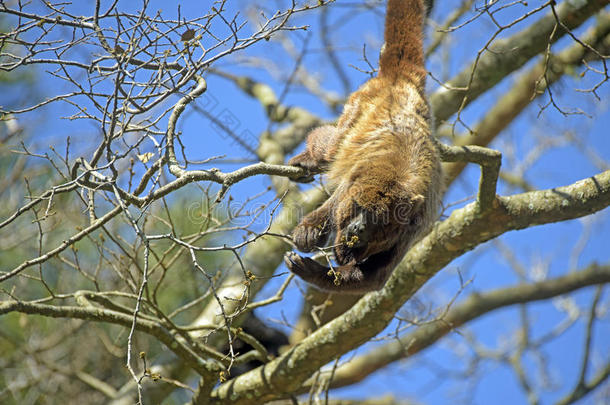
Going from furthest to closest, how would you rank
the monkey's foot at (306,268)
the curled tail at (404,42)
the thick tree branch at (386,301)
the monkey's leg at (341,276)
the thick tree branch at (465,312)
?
the thick tree branch at (465,312)
the curled tail at (404,42)
the thick tree branch at (386,301)
the monkey's foot at (306,268)
the monkey's leg at (341,276)

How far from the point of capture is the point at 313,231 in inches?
172

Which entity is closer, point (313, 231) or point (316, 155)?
point (313, 231)

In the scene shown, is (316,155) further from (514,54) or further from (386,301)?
(514,54)

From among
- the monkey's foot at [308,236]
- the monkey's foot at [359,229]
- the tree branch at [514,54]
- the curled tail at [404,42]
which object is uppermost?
the tree branch at [514,54]

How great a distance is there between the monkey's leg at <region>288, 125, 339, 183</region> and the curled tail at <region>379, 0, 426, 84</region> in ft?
2.43

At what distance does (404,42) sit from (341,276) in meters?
2.06

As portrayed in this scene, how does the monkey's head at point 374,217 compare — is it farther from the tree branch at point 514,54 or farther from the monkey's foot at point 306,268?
the tree branch at point 514,54

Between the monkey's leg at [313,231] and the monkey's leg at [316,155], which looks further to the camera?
the monkey's leg at [316,155]

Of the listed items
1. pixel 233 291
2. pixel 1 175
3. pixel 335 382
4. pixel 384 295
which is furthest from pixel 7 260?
pixel 384 295

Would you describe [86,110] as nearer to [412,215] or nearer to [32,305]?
[32,305]

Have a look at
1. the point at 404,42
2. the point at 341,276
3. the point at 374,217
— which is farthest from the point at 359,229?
the point at 404,42

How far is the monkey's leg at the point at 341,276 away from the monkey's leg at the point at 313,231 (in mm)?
106

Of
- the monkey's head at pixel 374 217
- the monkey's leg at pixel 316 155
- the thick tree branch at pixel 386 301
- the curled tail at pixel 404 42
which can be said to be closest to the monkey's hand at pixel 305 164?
the monkey's leg at pixel 316 155

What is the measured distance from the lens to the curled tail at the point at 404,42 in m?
4.68
